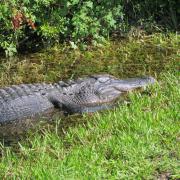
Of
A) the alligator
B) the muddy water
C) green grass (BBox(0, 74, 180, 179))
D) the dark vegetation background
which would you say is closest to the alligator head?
the alligator

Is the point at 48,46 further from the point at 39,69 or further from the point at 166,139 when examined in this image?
the point at 166,139

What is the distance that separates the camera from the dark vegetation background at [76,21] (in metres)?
7.79

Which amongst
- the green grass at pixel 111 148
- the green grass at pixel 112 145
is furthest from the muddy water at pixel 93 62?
the green grass at pixel 111 148

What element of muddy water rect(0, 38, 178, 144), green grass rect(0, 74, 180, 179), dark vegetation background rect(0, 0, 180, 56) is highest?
dark vegetation background rect(0, 0, 180, 56)

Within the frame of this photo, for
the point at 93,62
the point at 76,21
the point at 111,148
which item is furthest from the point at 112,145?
the point at 76,21

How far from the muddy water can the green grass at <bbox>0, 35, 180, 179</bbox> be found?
2.70 ft

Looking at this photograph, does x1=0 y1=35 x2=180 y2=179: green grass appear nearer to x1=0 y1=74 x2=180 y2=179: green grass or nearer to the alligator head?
x1=0 y1=74 x2=180 y2=179: green grass

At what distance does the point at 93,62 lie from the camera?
24.6 ft

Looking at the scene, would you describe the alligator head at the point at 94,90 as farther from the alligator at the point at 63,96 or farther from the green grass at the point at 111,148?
the green grass at the point at 111,148

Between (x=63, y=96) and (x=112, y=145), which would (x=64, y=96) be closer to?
(x=63, y=96)

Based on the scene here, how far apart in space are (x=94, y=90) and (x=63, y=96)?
0.38 meters

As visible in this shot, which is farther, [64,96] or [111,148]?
[64,96]

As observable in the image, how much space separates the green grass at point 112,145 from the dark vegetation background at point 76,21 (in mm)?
2058

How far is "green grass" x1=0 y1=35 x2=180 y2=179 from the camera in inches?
158
